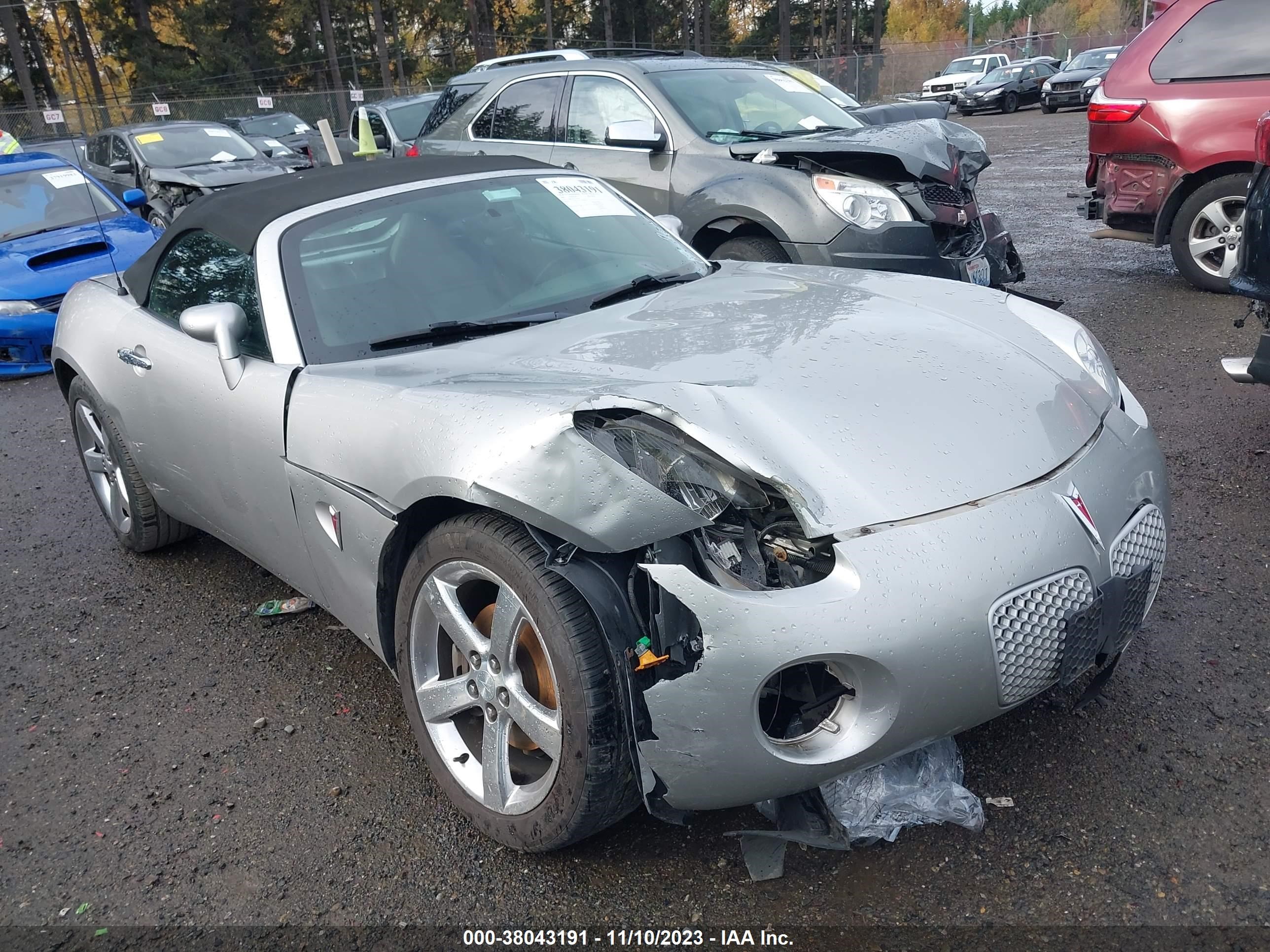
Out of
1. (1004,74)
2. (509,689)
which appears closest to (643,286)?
(509,689)

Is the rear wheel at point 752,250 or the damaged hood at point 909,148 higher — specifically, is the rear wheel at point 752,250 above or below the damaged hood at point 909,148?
below

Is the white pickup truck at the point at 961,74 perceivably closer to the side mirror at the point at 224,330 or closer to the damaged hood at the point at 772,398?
the damaged hood at the point at 772,398

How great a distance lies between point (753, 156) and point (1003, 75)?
2740cm

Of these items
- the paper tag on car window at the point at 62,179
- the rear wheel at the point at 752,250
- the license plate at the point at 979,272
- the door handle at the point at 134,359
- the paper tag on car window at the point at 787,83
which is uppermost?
the paper tag on car window at the point at 787,83

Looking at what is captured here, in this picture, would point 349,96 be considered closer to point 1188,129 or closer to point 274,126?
point 274,126

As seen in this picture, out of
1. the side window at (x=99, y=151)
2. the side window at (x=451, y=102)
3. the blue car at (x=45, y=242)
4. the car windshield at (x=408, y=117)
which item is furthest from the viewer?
the car windshield at (x=408, y=117)

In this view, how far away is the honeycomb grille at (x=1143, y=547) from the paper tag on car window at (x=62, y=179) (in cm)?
931

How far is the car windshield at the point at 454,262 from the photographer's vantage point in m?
2.94

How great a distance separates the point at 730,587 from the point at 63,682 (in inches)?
99.4

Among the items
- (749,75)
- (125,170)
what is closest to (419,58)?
(125,170)

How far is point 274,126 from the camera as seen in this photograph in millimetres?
21734

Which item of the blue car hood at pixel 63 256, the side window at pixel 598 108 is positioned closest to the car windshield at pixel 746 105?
the side window at pixel 598 108

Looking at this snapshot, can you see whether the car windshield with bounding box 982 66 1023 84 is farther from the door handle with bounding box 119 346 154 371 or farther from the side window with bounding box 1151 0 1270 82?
the door handle with bounding box 119 346 154 371

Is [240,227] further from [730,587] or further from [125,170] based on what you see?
[125,170]
